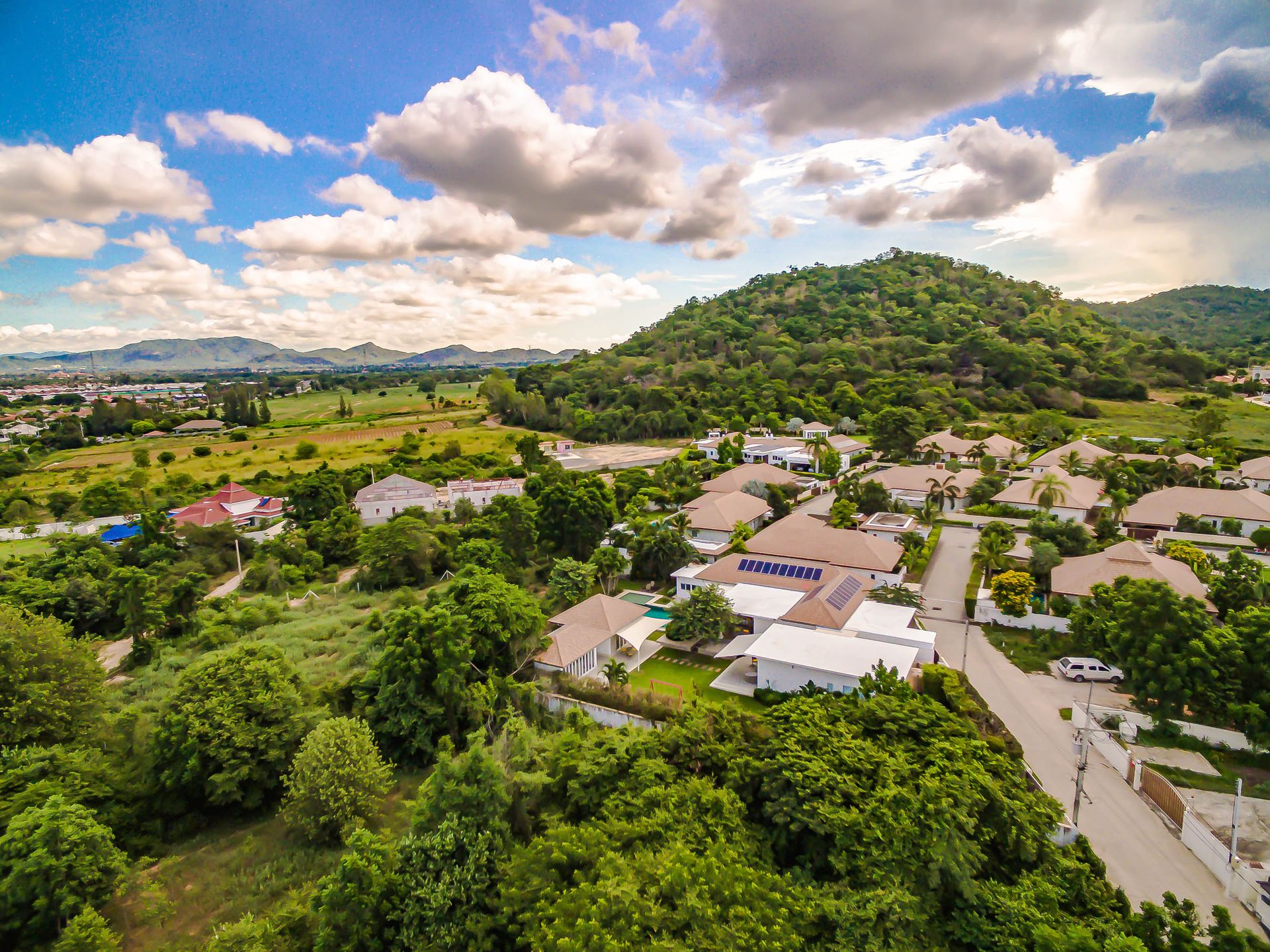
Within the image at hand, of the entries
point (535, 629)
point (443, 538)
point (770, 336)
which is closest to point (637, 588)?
point (535, 629)

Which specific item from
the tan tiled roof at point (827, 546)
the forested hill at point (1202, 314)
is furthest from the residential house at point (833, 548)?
the forested hill at point (1202, 314)

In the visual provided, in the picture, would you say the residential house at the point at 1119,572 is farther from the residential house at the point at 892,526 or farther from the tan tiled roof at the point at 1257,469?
the tan tiled roof at the point at 1257,469

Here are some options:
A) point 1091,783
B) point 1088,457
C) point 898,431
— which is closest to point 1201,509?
point 1088,457

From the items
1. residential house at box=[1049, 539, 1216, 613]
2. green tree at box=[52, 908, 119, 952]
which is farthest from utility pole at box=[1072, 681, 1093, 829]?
green tree at box=[52, 908, 119, 952]

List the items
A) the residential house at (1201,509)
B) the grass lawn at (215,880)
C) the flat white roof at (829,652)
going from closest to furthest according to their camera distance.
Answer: the grass lawn at (215,880), the flat white roof at (829,652), the residential house at (1201,509)

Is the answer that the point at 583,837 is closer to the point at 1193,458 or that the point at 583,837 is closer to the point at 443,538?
the point at 443,538

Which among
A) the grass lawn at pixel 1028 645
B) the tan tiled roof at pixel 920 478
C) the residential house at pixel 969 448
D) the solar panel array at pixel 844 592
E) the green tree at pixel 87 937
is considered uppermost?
the residential house at pixel 969 448
